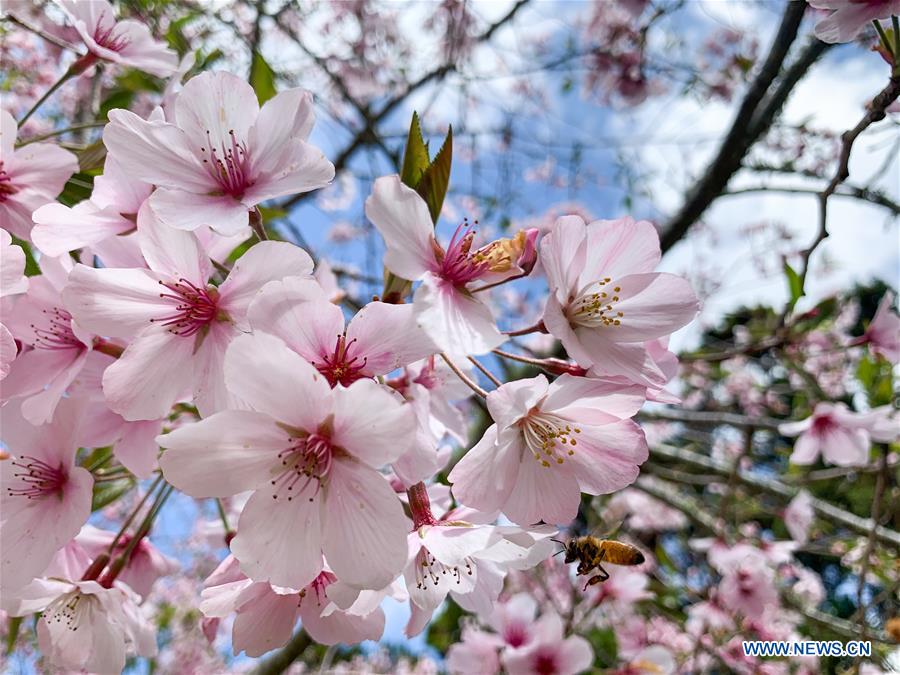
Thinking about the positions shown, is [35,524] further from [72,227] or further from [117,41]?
[117,41]

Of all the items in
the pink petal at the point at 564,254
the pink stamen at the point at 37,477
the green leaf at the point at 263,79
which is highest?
the green leaf at the point at 263,79

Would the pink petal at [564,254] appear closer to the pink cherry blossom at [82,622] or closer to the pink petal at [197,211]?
the pink petal at [197,211]

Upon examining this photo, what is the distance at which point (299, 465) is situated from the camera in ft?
2.21

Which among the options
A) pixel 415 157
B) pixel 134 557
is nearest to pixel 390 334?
pixel 415 157

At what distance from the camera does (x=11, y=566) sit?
76 centimetres

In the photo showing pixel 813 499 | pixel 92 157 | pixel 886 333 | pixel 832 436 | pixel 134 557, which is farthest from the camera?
pixel 813 499

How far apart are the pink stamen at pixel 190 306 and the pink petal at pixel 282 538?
23cm

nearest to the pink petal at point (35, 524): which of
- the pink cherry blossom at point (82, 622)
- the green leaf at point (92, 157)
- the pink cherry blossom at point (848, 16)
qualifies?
the pink cherry blossom at point (82, 622)

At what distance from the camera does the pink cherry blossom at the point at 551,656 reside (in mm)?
1657

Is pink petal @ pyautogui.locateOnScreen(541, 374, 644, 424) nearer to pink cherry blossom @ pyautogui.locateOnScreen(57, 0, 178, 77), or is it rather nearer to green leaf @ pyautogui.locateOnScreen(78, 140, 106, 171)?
green leaf @ pyautogui.locateOnScreen(78, 140, 106, 171)

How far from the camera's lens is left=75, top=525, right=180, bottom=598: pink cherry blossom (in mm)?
1037

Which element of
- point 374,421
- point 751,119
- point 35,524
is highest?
point 751,119

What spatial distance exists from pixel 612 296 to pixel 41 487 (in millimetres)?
848

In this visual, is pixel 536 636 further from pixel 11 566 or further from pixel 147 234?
pixel 147 234
